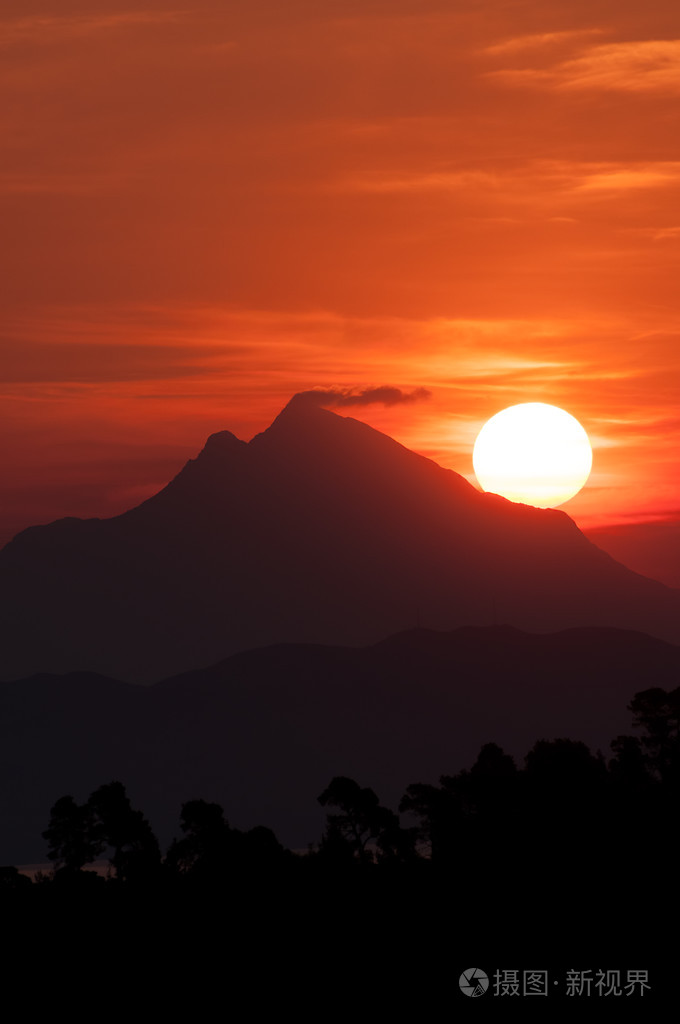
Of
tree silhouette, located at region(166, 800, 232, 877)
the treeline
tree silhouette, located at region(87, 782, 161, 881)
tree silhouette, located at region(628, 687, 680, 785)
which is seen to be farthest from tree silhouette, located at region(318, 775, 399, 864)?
tree silhouette, located at region(628, 687, 680, 785)

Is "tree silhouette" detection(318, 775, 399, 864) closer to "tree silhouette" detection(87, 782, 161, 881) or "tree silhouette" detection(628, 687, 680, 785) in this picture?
"tree silhouette" detection(87, 782, 161, 881)

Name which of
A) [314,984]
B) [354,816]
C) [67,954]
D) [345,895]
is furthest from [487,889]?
[354,816]

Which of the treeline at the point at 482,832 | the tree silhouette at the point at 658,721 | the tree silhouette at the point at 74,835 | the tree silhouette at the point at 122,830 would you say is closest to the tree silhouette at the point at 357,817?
the treeline at the point at 482,832

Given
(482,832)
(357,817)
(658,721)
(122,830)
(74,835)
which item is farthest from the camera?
(74,835)

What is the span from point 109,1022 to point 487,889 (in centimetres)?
3027

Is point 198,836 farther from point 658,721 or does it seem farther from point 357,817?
point 658,721

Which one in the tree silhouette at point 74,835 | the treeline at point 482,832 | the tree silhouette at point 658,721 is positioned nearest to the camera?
the treeline at point 482,832

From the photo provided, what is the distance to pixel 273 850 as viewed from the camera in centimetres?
12131

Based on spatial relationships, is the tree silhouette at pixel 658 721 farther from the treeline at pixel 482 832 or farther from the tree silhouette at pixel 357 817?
the tree silhouette at pixel 357 817

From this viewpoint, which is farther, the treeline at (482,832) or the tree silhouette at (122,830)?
the tree silhouette at (122,830)

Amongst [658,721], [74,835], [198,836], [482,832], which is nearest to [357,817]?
[198,836]

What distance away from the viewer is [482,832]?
4572 inches

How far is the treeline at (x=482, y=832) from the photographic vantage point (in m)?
100

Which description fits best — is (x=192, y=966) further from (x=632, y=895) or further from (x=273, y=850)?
(x=273, y=850)
